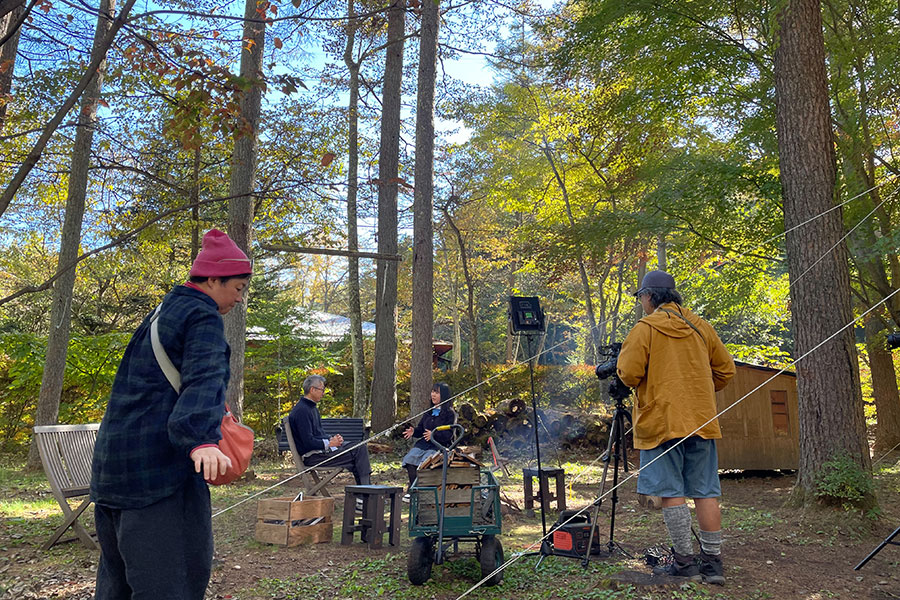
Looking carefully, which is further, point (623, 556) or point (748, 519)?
point (748, 519)

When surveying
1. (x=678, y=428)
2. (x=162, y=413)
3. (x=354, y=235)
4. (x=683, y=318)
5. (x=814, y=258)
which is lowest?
(x=678, y=428)

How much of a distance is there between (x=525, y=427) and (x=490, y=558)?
27.6 ft

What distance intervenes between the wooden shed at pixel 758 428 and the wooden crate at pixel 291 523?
5.81 metres

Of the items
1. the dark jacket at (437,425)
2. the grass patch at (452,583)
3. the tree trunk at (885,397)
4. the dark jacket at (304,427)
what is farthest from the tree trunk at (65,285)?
the tree trunk at (885,397)

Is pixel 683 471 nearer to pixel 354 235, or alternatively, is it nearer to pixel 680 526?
pixel 680 526

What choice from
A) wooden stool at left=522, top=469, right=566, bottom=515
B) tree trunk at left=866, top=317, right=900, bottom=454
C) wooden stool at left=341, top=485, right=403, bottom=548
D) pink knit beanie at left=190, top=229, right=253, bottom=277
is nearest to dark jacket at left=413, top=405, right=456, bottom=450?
wooden stool at left=522, top=469, right=566, bottom=515

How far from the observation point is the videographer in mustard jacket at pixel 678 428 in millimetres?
3820

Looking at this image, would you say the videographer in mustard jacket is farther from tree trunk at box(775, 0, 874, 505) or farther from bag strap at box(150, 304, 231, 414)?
bag strap at box(150, 304, 231, 414)

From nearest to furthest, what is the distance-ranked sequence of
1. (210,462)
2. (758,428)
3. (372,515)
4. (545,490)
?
1. (210,462)
2. (372,515)
3. (545,490)
4. (758,428)

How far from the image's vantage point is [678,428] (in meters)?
3.79

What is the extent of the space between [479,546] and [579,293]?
20.3 meters

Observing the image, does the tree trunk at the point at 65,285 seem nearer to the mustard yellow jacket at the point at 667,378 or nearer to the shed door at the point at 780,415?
the mustard yellow jacket at the point at 667,378

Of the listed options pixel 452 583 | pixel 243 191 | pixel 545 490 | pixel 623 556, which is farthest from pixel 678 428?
pixel 243 191

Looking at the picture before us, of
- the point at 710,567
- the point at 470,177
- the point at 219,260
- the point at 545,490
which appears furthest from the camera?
the point at 470,177
